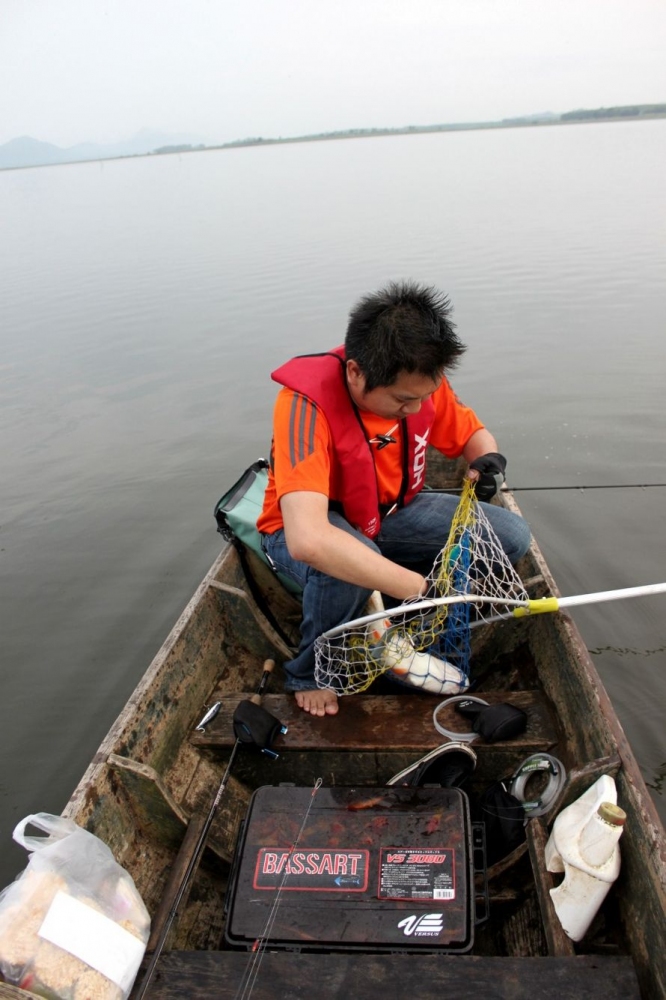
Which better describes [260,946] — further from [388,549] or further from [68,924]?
[388,549]

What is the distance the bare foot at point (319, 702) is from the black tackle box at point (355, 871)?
49 centimetres

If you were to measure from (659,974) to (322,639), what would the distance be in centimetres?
161

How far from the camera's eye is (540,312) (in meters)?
11.5

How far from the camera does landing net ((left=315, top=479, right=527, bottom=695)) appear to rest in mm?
2797

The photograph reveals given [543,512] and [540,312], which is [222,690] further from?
[540,312]

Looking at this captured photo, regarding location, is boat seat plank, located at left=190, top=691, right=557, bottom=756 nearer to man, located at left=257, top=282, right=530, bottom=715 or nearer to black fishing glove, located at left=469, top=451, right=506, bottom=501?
man, located at left=257, top=282, right=530, bottom=715

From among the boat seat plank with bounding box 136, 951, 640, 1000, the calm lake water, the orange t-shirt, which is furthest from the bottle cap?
the calm lake water

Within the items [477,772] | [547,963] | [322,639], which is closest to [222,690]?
[322,639]

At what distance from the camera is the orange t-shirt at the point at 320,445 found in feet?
8.36

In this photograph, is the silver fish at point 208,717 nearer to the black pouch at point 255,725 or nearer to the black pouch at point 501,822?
the black pouch at point 255,725

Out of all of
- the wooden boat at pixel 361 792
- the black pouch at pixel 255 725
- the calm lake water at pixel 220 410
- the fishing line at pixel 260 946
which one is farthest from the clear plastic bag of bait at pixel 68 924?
the calm lake water at pixel 220 410

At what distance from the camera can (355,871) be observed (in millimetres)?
2086

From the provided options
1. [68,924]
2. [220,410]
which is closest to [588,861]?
[68,924]

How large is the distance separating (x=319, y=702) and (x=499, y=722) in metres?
0.80
